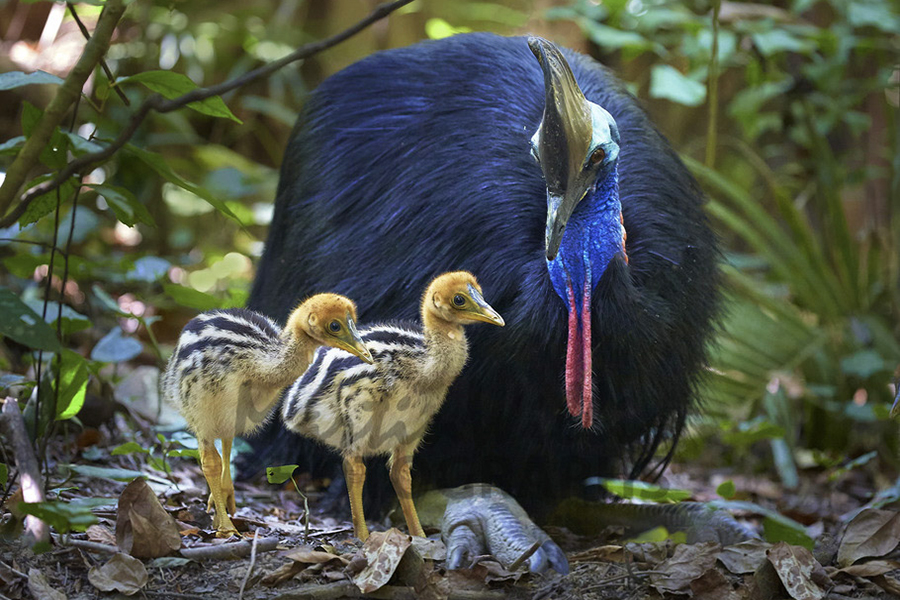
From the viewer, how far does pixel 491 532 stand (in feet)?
A: 6.56

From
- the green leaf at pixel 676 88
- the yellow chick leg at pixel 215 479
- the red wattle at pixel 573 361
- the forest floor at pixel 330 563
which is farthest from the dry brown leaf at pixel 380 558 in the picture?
the green leaf at pixel 676 88

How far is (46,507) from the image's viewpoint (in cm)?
146

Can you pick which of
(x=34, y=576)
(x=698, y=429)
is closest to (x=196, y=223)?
(x=698, y=429)

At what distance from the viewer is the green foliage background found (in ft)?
8.75

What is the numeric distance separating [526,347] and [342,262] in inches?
21.1

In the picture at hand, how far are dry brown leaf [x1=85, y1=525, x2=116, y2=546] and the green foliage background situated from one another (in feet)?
0.89

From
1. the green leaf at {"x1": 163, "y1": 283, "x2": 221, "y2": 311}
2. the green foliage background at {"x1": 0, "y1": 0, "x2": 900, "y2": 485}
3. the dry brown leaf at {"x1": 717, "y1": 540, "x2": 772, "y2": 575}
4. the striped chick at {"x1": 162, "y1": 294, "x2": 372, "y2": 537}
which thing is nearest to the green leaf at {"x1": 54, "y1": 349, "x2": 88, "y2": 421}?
the green foliage background at {"x1": 0, "y1": 0, "x2": 900, "y2": 485}

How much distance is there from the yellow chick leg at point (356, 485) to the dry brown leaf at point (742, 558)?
2.15 ft

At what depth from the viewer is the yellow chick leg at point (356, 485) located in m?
1.79

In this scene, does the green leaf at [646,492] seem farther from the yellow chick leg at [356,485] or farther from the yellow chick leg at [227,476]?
the yellow chick leg at [227,476]

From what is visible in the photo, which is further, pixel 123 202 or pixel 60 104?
pixel 123 202

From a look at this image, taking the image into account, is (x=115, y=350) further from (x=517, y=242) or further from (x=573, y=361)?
(x=573, y=361)

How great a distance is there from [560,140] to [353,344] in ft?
1.67

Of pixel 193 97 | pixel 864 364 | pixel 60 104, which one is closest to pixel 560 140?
pixel 193 97
